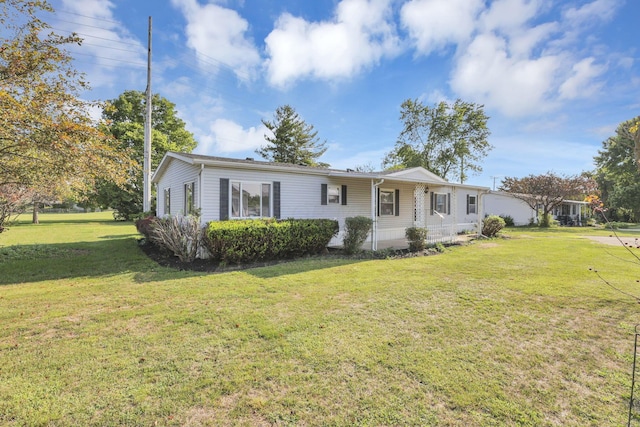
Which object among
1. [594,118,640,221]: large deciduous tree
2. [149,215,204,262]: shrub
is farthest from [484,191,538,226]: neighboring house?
[149,215,204,262]: shrub

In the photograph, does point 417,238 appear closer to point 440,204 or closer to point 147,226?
point 440,204

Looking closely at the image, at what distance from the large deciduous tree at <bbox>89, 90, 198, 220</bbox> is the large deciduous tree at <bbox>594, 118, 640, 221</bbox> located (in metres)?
43.0

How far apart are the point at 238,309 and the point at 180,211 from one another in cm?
843

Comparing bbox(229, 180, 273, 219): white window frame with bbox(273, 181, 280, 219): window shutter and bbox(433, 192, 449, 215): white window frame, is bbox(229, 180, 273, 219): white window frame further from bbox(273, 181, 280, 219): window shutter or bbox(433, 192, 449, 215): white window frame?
bbox(433, 192, 449, 215): white window frame

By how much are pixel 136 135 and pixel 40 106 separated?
25.2m

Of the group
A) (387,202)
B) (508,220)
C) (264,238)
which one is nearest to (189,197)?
(264,238)

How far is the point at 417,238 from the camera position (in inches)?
425

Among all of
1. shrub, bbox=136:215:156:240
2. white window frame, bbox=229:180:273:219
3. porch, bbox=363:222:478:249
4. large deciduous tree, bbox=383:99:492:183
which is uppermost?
large deciduous tree, bbox=383:99:492:183

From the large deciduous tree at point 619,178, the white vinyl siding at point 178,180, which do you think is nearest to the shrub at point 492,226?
the white vinyl siding at point 178,180

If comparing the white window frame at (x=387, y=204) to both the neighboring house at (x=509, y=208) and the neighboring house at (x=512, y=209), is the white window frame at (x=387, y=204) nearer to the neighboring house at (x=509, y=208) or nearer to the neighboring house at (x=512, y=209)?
the neighboring house at (x=512, y=209)

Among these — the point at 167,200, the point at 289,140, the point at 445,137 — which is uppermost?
the point at 289,140

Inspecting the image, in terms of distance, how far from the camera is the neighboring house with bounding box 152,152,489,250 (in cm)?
955

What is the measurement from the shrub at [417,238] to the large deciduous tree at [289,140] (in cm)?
2394

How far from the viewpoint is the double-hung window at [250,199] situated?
9.86 metres
